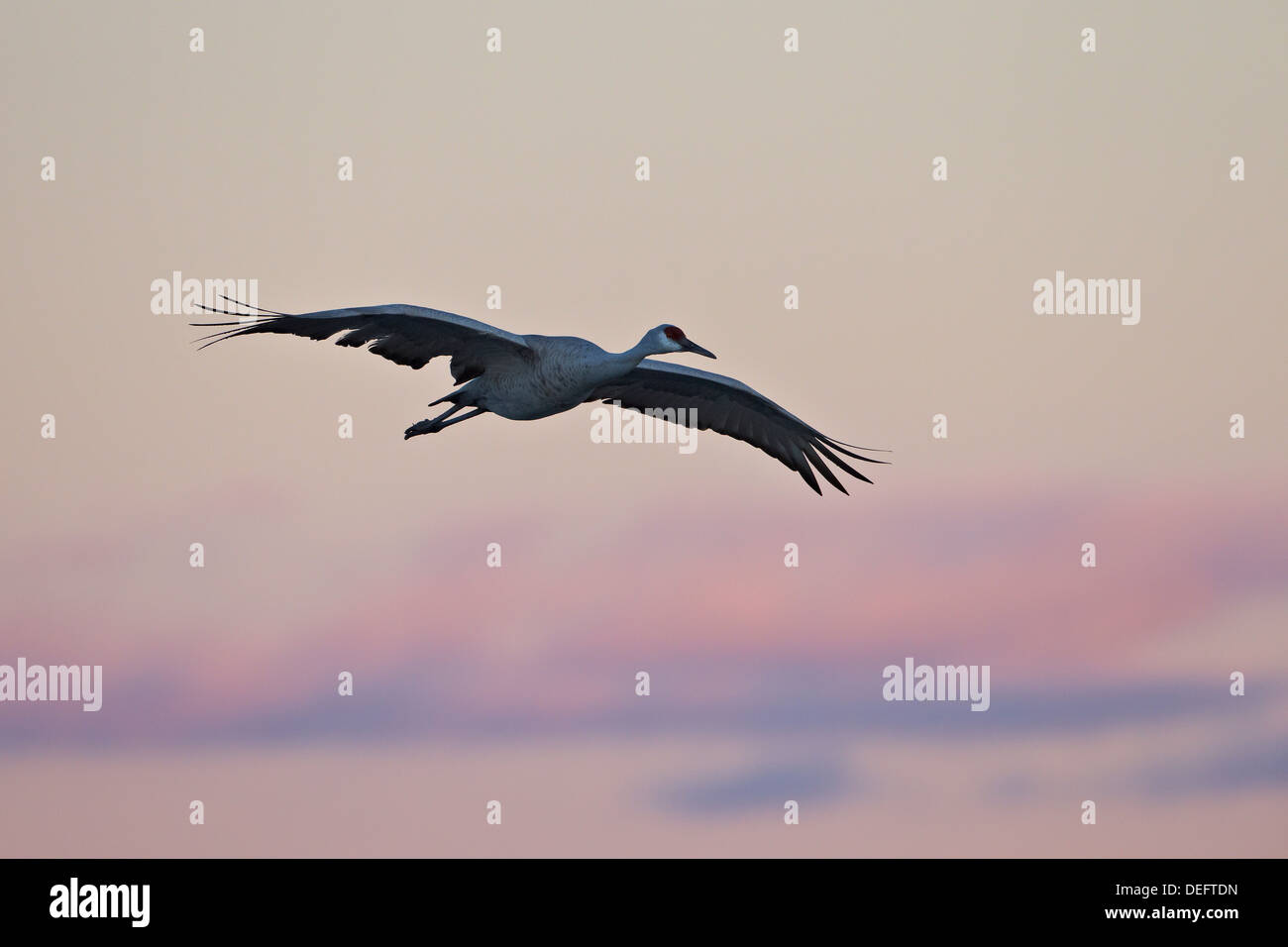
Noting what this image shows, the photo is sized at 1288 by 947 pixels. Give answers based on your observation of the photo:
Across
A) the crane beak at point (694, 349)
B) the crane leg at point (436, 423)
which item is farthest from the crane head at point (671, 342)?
the crane leg at point (436, 423)

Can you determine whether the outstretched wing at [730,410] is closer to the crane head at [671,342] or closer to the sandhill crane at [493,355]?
the sandhill crane at [493,355]

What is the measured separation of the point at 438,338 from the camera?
83.9 ft

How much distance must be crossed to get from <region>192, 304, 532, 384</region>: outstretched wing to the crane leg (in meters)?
0.54

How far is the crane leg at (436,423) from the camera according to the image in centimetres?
2669

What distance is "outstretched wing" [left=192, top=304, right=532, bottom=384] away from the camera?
24.2 meters

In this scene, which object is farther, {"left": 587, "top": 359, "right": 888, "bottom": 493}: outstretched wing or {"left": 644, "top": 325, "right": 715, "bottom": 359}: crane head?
{"left": 587, "top": 359, "right": 888, "bottom": 493}: outstretched wing

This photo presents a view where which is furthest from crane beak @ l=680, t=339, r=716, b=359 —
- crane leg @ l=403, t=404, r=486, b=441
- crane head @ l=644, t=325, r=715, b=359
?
crane leg @ l=403, t=404, r=486, b=441

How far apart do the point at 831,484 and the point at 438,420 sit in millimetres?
7504

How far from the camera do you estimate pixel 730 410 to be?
1190 inches

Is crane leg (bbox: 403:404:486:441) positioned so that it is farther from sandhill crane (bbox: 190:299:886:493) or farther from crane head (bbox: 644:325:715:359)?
crane head (bbox: 644:325:715:359)

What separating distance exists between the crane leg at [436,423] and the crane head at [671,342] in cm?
295

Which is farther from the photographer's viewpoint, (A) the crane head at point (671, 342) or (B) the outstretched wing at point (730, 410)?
(B) the outstretched wing at point (730, 410)
